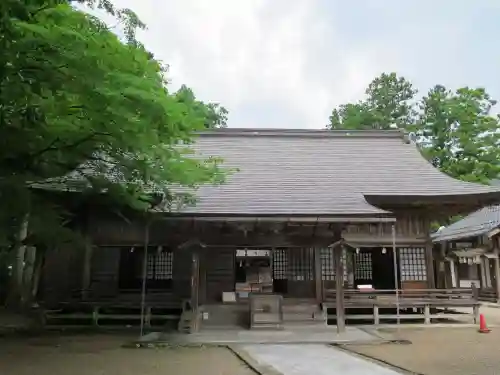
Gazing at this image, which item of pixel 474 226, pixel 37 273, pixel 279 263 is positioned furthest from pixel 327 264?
pixel 474 226

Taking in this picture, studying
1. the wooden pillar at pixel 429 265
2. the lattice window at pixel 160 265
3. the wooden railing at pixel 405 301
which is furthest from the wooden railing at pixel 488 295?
the lattice window at pixel 160 265

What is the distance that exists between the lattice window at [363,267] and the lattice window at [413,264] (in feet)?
10.2

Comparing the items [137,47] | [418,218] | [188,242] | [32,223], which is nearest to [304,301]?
[188,242]

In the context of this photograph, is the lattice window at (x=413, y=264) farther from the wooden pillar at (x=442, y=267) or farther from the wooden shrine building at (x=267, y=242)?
the wooden pillar at (x=442, y=267)

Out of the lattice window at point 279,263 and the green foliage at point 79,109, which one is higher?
the green foliage at point 79,109

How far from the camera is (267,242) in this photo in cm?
1247

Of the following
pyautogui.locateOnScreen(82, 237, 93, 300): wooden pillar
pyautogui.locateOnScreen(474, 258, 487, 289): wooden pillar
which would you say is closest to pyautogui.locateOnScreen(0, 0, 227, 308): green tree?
pyautogui.locateOnScreen(82, 237, 93, 300): wooden pillar

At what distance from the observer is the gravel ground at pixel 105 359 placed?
24.4ft

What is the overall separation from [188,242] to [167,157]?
10.4 feet

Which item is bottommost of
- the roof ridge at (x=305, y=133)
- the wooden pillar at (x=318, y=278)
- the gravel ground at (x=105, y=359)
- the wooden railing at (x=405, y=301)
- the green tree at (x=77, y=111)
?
the gravel ground at (x=105, y=359)

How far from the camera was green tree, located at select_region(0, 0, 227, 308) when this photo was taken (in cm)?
613

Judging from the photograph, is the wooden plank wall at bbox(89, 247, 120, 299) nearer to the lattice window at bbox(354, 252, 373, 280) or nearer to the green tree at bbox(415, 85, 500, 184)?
the lattice window at bbox(354, 252, 373, 280)

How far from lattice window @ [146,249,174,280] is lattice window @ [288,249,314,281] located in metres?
4.10

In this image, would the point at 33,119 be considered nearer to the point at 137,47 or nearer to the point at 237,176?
the point at 137,47
